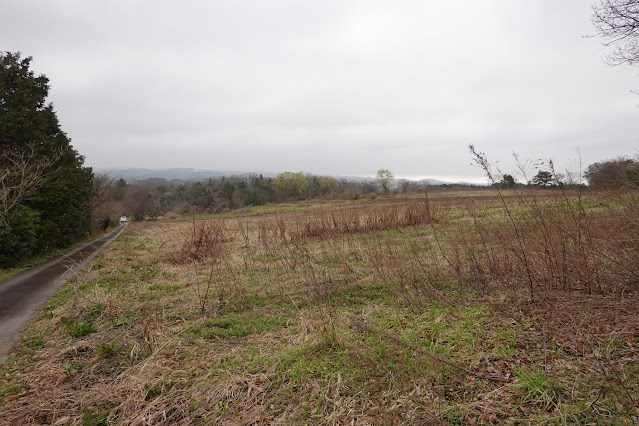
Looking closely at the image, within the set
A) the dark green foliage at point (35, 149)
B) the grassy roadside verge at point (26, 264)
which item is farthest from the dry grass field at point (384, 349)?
the dark green foliage at point (35, 149)

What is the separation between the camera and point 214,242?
9812mm

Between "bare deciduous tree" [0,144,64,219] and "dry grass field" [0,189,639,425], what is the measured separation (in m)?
9.67

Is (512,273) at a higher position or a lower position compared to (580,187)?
lower

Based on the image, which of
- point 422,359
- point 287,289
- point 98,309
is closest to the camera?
point 422,359

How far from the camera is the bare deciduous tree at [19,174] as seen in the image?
11876 mm

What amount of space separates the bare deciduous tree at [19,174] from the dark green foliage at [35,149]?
22 cm

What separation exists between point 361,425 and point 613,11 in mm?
10620

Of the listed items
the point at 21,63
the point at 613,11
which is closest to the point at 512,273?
the point at 613,11

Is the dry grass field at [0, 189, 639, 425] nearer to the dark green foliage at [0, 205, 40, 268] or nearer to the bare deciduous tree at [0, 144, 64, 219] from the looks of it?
the dark green foliage at [0, 205, 40, 268]

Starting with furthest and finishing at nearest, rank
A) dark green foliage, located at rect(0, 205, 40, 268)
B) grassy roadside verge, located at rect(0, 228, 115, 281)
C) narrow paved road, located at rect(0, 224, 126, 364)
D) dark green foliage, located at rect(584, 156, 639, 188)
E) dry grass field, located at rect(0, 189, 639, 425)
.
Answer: dark green foliage, located at rect(0, 205, 40, 268) < grassy roadside verge, located at rect(0, 228, 115, 281) < narrow paved road, located at rect(0, 224, 126, 364) < dark green foliage, located at rect(584, 156, 639, 188) < dry grass field, located at rect(0, 189, 639, 425)

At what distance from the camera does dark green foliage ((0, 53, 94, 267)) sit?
481 inches

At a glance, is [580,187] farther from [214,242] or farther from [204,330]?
[214,242]

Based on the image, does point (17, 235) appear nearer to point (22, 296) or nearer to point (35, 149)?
point (35, 149)

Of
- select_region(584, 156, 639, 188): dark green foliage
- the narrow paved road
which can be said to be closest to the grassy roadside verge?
the narrow paved road
